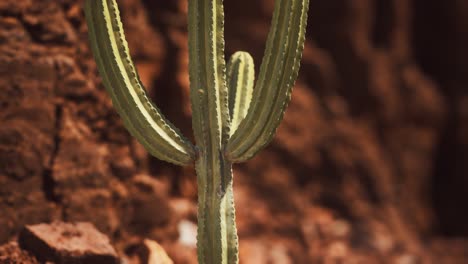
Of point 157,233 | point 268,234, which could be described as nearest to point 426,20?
point 268,234

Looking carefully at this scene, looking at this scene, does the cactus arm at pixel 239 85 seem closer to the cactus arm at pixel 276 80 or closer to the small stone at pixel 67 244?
the cactus arm at pixel 276 80

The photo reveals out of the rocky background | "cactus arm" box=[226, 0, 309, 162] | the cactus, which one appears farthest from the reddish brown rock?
"cactus arm" box=[226, 0, 309, 162]

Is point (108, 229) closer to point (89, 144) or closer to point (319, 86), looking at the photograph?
point (89, 144)

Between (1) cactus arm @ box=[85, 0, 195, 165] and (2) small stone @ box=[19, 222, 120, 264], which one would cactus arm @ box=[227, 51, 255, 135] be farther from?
(2) small stone @ box=[19, 222, 120, 264]

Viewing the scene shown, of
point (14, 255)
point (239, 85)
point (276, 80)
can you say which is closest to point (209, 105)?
point (276, 80)

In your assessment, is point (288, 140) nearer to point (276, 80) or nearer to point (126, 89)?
point (276, 80)
